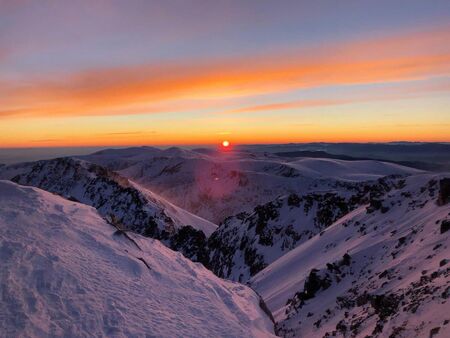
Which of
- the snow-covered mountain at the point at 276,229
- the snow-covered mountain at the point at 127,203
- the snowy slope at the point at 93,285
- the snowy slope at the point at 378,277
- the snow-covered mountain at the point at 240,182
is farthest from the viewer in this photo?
the snow-covered mountain at the point at 240,182

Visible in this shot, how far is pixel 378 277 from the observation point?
13758 mm

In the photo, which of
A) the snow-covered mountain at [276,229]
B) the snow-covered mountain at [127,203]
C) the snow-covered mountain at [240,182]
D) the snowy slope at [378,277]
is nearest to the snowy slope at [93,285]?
the snowy slope at [378,277]

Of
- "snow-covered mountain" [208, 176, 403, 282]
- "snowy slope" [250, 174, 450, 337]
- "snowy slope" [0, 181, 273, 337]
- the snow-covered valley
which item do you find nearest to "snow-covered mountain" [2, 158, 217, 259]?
"snow-covered mountain" [208, 176, 403, 282]

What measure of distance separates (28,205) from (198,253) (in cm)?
4746

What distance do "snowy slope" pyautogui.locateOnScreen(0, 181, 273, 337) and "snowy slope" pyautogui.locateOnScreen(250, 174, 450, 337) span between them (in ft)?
7.79

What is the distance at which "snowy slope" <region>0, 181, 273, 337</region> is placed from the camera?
805cm

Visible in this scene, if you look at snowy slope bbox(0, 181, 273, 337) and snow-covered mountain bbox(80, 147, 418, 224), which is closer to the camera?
snowy slope bbox(0, 181, 273, 337)

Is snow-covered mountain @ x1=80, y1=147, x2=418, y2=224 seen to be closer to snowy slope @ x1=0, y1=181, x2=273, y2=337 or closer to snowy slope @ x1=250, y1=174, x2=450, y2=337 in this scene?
snowy slope @ x1=250, y1=174, x2=450, y2=337

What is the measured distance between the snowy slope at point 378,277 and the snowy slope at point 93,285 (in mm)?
2375

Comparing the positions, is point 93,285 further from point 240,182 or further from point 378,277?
point 240,182

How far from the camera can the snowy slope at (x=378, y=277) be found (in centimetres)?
970

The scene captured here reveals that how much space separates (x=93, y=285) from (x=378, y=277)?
31.9 ft

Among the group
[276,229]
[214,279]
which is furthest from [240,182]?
[214,279]

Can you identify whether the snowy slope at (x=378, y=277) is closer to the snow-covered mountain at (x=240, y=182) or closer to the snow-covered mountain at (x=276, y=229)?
the snow-covered mountain at (x=276, y=229)
